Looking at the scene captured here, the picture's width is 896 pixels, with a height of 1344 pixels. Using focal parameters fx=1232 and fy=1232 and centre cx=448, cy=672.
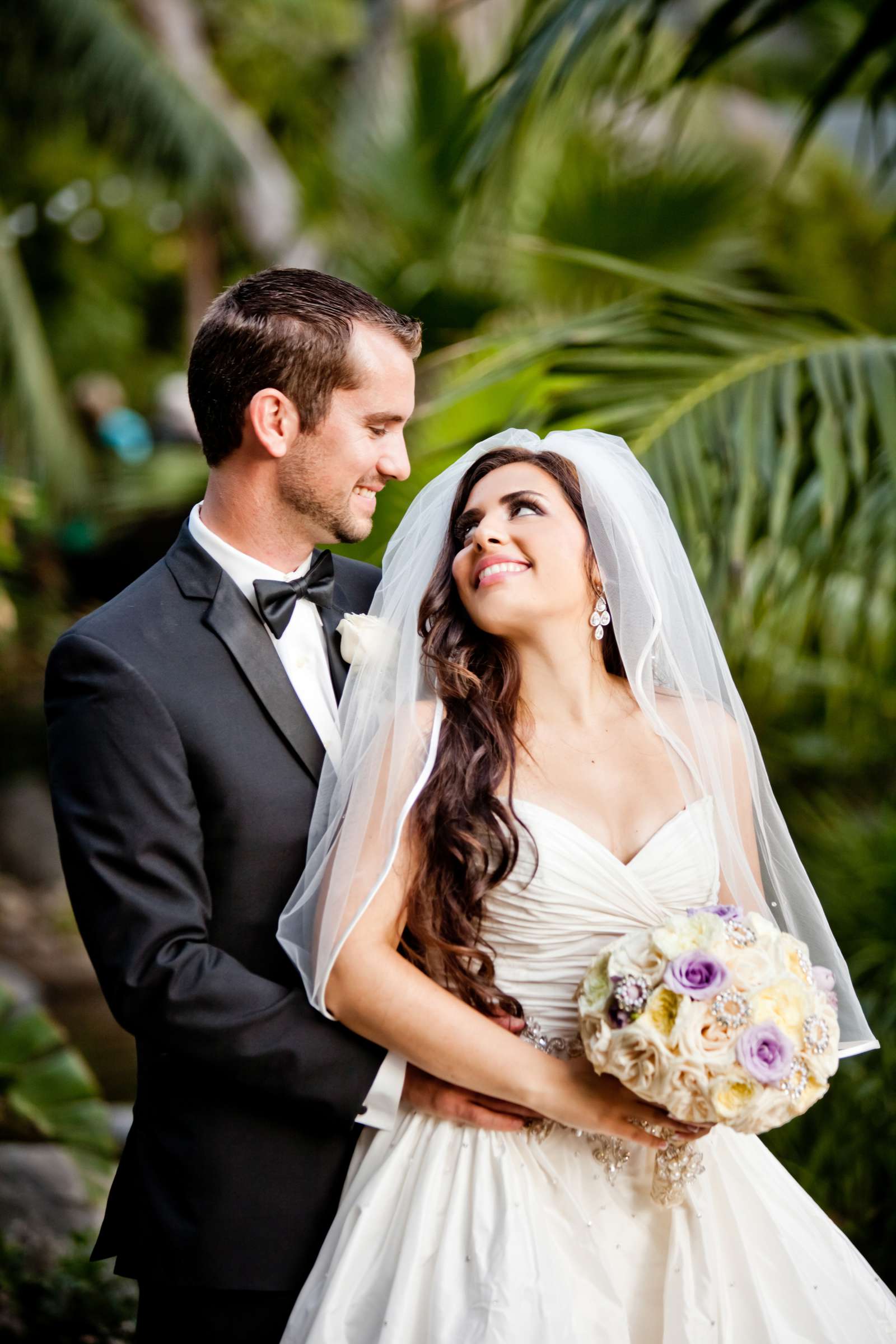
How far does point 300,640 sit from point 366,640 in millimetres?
167

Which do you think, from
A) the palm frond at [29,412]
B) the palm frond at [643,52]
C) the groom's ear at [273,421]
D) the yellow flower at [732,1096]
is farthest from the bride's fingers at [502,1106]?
the palm frond at [29,412]

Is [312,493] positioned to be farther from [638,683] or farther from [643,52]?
[643,52]

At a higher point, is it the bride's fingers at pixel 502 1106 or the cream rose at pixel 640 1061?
the cream rose at pixel 640 1061

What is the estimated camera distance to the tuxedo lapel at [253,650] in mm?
2398

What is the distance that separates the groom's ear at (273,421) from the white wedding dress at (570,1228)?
873mm

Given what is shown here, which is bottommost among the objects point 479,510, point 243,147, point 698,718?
point 698,718

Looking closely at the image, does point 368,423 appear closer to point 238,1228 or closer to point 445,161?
point 238,1228

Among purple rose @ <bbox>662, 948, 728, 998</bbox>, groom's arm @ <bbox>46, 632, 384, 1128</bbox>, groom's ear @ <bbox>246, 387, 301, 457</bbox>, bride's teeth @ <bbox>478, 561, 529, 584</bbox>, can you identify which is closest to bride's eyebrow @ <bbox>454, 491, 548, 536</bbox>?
bride's teeth @ <bbox>478, 561, 529, 584</bbox>

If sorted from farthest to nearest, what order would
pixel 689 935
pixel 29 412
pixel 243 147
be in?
pixel 243 147
pixel 29 412
pixel 689 935

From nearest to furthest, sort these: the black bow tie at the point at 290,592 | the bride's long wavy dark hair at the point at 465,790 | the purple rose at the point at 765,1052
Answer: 1. the purple rose at the point at 765,1052
2. the bride's long wavy dark hair at the point at 465,790
3. the black bow tie at the point at 290,592

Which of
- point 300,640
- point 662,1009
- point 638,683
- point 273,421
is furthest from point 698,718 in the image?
point 273,421

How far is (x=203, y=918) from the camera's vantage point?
2.28 meters

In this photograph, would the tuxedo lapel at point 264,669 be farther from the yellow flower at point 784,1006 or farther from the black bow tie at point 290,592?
the yellow flower at point 784,1006

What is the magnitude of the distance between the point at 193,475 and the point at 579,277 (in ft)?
7.42
